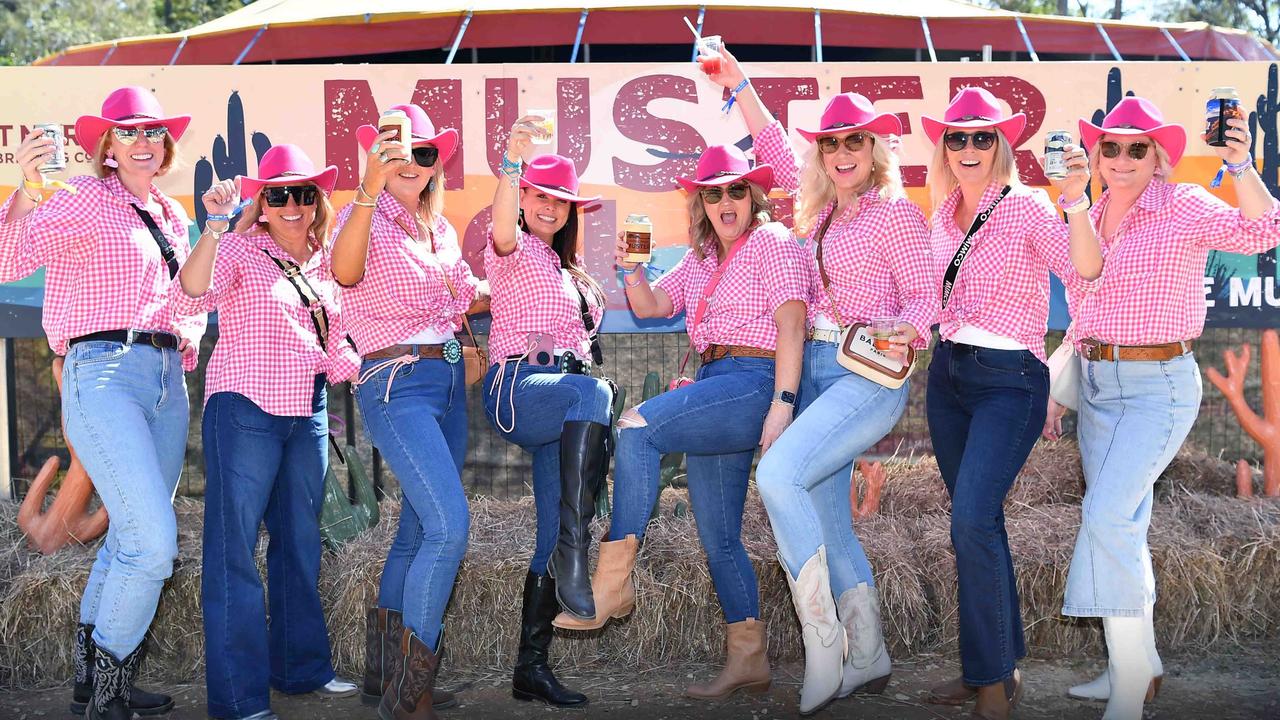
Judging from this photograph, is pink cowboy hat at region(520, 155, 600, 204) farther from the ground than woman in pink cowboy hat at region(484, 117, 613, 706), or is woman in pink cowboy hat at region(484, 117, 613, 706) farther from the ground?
pink cowboy hat at region(520, 155, 600, 204)

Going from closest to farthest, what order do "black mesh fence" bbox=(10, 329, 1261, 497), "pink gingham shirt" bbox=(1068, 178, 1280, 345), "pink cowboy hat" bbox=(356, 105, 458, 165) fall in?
"pink gingham shirt" bbox=(1068, 178, 1280, 345)
"pink cowboy hat" bbox=(356, 105, 458, 165)
"black mesh fence" bbox=(10, 329, 1261, 497)

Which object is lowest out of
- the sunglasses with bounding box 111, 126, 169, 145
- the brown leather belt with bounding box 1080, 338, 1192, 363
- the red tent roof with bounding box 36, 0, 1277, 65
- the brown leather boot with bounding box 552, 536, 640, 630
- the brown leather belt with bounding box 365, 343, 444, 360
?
the brown leather boot with bounding box 552, 536, 640, 630

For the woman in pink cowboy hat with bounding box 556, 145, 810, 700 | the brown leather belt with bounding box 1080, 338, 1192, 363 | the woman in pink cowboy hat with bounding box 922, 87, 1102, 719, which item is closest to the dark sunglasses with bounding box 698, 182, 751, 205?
the woman in pink cowboy hat with bounding box 556, 145, 810, 700

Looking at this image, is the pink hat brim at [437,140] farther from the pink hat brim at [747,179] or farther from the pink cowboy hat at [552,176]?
the pink hat brim at [747,179]

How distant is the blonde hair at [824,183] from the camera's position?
443cm

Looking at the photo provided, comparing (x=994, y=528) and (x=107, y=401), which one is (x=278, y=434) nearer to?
(x=107, y=401)

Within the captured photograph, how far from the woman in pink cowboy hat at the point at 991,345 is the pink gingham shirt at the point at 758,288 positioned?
55 cm

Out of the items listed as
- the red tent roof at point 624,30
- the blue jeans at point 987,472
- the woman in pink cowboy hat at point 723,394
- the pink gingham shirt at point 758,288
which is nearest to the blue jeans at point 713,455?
the woman in pink cowboy hat at point 723,394

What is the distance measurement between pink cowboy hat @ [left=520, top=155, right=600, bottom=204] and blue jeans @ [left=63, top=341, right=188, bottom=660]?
1.55 m

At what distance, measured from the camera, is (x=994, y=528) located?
4.24 m

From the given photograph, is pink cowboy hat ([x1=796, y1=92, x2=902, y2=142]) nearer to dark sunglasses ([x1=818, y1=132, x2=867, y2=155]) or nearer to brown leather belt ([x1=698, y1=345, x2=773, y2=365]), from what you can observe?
dark sunglasses ([x1=818, y1=132, x2=867, y2=155])

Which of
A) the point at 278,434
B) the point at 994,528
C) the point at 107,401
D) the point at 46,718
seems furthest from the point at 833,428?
the point at 46,718

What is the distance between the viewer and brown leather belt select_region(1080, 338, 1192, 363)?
4.14 metres

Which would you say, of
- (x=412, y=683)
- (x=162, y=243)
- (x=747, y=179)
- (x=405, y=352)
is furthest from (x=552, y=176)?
(x=412, y=683)
